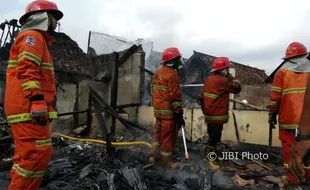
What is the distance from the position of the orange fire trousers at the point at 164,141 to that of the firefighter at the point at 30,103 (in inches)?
103

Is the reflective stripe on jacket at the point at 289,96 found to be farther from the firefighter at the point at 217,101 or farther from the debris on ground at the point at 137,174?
the firefighter at the point at 217,101

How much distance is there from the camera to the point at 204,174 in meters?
4.78

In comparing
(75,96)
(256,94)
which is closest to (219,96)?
(75,96)

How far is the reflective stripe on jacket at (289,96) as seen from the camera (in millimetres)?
4293

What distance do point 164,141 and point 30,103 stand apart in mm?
2945

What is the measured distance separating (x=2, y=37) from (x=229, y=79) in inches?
478

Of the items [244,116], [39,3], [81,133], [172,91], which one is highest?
[39,3]

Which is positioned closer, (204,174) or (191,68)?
(204,174)

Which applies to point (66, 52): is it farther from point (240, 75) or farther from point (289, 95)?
point (289, 95)

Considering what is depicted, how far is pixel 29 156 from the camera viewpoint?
2.75 m

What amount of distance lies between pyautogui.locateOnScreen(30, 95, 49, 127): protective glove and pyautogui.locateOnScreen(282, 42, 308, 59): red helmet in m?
3.60

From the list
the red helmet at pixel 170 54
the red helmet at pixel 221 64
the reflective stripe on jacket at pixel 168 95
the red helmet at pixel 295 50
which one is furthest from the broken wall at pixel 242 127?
the red helmet at pixel 170 54

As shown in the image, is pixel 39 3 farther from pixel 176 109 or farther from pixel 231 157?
pixel 231 157

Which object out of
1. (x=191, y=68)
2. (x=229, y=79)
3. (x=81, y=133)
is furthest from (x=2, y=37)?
(x=229, y=79)
